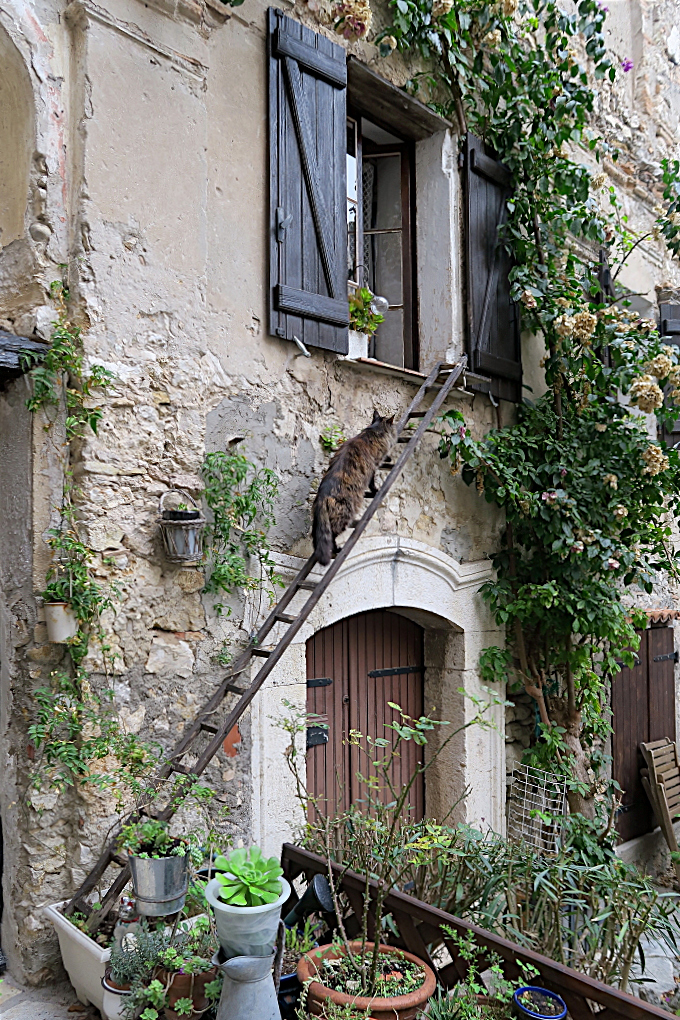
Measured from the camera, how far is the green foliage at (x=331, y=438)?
12.1ft

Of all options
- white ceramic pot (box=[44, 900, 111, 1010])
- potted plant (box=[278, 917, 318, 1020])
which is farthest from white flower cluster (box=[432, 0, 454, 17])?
white ceramic pot (box=[44, 900, 111, 1010])

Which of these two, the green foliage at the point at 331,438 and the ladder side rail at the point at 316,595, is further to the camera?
the green foliage at the point at 331,438

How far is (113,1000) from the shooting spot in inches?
92.1

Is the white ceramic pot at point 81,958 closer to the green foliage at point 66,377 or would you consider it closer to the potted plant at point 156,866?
the potted plant at point 156,866

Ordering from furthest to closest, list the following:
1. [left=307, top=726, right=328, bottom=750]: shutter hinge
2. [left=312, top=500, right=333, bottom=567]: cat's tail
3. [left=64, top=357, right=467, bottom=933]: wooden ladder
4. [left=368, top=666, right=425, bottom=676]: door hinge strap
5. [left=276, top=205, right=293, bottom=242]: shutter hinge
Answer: [left=368, top=666, right=425, bottom=676]: door hinge strap < [left=307, top=726, right=328, bottom=750]: shutter hinge < [left=276, top=205, right=293, bottom=242]: shutter hinge < [left=312, top=500, right=333, bottom=567]: cat's tail < [left=64, top=357, right=467, bottom=933]: wooden ladder

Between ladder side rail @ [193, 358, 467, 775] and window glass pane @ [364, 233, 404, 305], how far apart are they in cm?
80

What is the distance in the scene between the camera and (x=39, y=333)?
2.72 metres

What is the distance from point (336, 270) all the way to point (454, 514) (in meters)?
1.57

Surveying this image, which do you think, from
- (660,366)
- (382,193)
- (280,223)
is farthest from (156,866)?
(382,193)

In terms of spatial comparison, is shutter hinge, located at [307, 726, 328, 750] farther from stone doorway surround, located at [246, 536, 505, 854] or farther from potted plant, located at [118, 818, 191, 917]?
potted plant, located at [118, 818, 191, 917]

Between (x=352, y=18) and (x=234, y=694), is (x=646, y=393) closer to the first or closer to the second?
(x=352, y=18)

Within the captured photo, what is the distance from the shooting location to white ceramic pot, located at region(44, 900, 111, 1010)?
2430 mm

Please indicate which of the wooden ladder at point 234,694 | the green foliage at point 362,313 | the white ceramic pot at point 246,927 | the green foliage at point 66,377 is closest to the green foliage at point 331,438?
the wooden ladder at point 234,694

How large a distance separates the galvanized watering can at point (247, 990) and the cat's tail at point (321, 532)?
5.04 ft
